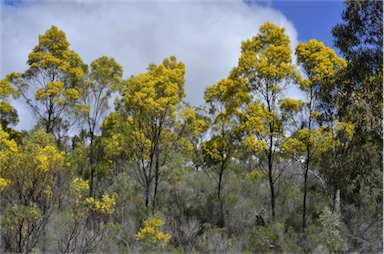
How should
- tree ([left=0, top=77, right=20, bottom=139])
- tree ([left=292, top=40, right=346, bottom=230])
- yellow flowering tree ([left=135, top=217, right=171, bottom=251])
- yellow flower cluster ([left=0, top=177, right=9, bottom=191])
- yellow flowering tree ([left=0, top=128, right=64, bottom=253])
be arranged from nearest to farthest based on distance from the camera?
yellow flower cluster ([left=0, top=177, right=9, bottom=191])
yellow flowering tree ([left=0, top=128, right=64, bottom=253])
yellow flowering tree ([left=135, top=217, right=171, bottom=251])
tree ([left=292, top=40, right=346, bottom=230])
tree ([left=0, top=77, right=20, bottom=139])

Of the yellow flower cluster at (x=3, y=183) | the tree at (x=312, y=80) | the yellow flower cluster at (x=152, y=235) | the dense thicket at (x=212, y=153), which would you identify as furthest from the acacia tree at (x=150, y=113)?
the yellow flower cluster at (x=3, y=183)

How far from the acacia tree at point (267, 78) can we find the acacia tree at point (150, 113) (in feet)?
9.32

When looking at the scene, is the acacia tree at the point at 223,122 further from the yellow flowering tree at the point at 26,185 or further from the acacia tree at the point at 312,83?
the yellow flowering tree at the point at 26,185

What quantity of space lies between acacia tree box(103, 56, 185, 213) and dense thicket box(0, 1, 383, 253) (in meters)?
0.05

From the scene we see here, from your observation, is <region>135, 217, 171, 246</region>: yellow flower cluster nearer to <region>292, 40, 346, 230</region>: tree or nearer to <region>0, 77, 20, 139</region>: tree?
<region>292, 40, 346, 230</region>: tree

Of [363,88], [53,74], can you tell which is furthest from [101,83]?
[363,88]

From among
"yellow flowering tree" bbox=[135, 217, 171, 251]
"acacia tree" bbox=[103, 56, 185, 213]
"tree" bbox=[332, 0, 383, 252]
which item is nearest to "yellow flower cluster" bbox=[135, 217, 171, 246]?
"yellow flowering tree" bbox=[135, 217, 171, 251]

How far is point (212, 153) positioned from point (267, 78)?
13.3 ft

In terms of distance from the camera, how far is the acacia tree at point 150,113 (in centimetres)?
1623

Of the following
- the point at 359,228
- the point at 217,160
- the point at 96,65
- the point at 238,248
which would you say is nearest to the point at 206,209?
the point at 217,160

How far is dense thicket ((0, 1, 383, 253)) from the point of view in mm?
10750

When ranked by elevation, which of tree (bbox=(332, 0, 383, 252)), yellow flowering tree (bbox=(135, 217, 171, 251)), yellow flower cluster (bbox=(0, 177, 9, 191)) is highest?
tree (bbox=(332, 0, 383, 252))

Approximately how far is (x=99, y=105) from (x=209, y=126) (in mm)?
5763

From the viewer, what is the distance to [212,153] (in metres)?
17.8
